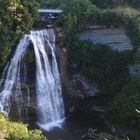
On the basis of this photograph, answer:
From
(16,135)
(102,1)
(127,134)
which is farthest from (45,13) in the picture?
(16,135)

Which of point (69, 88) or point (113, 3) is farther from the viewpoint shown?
point (113, 3)

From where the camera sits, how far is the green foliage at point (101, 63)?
93.5ft

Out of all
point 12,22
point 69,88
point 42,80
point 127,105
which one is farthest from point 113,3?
point 127,105

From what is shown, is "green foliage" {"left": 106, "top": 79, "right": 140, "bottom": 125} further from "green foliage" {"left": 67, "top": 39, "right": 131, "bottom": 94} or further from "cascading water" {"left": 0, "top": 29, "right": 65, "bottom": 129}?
"cascading water" {"left": 0, "top": 29, "right": 65, "bottom": 129}

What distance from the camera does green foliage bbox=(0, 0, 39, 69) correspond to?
26453mm

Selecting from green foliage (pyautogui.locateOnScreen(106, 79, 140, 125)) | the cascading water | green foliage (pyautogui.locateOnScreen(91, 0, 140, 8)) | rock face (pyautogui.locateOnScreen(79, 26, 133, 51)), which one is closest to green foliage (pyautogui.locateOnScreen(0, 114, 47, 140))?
the cascading water

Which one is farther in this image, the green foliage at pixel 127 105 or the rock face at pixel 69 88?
the rock face at pixel 69 88

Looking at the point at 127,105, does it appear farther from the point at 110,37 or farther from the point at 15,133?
the point at 15,133

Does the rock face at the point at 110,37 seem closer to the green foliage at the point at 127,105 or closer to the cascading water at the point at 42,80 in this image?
the cascading water at the point at 42,80

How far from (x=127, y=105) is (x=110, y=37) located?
476 centimetres

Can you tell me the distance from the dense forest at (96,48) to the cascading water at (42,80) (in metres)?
0.64

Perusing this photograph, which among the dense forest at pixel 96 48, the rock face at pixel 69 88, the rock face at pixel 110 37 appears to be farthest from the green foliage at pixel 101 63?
the rock face at pixel 69 88

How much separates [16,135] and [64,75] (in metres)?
9.73

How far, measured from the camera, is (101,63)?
28797mm
